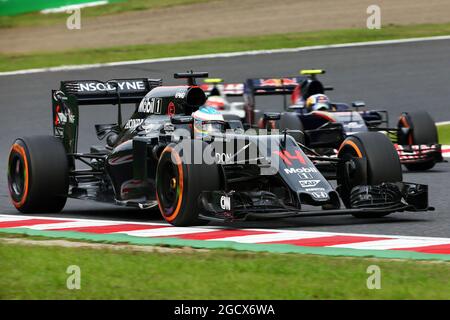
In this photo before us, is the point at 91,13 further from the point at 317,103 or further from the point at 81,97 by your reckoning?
the point at 81,97

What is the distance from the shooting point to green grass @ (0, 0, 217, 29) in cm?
3159

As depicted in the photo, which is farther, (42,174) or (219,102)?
(219,102)

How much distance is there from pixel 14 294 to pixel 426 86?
1971 centimetres

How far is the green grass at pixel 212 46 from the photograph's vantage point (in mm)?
28391

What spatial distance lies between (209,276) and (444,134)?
14.2 metres

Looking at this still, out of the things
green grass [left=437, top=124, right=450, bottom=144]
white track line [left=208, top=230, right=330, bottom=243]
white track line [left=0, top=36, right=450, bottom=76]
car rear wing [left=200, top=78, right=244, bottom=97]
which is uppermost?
white track line [left=0, top=36, right=450, bottom=76]

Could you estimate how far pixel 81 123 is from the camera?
23.5 m

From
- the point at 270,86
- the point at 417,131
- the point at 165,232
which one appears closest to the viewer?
the point at 165,232

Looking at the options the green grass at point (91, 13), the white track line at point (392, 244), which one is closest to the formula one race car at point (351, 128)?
the white track line at point (392, 244)

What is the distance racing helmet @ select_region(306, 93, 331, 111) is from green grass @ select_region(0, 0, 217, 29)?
1393 centimetres

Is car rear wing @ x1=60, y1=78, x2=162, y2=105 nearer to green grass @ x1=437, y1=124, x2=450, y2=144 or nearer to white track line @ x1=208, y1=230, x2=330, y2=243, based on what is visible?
white track line @ x1=208, y1=230, x2=330, y2=243

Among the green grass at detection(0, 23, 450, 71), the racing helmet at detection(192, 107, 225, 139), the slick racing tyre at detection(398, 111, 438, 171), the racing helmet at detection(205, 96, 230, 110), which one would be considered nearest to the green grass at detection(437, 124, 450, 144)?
the slick racing tyre at detection(398, 111, 438, 171)

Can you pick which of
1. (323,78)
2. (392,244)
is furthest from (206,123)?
(323,78)

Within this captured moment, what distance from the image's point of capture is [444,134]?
21.8 metres
